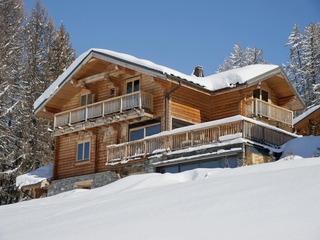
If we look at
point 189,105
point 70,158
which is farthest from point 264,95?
point 70,158

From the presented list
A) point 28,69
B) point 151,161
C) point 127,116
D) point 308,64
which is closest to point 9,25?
point 28,69

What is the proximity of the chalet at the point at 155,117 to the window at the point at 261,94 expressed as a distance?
0.05m

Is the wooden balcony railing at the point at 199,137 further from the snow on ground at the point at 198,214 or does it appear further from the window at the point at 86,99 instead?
the snow on ground at the point at 198,214

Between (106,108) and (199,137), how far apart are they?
6.82m

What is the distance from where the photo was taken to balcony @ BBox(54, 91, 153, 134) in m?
26.6

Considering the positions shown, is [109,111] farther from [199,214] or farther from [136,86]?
[199,214]

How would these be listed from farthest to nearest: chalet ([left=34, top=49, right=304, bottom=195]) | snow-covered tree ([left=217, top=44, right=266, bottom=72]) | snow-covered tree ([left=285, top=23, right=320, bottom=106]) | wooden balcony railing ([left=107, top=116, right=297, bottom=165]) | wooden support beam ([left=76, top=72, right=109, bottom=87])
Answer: snow-covered tree ([left=217, top=44, right=266, bottom=72]) < snow-covered tree ([left=285, top=23, right=320, bottom=106]) < wooden support beam ([left=76, top=72, right=109, bottom=87]) < chalet ([left=34, top=49, right=304, bottom=195]) < wooden balcony railing ([left=107, top=116, right=297, bottom=165])

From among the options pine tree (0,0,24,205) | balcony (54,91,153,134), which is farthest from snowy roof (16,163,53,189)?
pine tree (0,0,24,205)

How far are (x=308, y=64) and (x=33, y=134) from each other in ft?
84.3

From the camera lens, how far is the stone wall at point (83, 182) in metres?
27.3

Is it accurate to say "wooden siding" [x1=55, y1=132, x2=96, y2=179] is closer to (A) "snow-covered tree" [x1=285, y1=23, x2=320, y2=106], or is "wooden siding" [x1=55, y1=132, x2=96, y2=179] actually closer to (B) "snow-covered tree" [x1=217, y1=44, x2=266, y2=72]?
(A) "snow-covered tree" [x1=285, y1=23, x2=320, y2=106]

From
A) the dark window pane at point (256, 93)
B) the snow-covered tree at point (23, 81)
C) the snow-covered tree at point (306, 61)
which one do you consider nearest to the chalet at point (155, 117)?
the dark window pane at point (256, 93)

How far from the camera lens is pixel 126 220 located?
10.4 meters

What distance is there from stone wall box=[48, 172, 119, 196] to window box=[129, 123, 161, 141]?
83.2 inches
